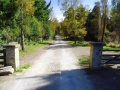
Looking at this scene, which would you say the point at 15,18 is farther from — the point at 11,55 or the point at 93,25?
the point at 93,25

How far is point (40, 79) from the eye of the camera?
35.0 ft

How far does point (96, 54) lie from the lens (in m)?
12.7

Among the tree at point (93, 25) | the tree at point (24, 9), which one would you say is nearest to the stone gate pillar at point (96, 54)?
the tree at point (24, 9)

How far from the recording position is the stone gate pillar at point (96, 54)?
1262cm

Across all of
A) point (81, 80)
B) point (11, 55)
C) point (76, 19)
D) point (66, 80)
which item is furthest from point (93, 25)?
point (66, 80)

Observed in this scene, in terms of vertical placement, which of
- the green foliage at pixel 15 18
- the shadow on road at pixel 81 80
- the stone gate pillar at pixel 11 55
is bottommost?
the shadow on road at pixel 81 80

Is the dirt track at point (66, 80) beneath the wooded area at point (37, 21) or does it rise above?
beneath

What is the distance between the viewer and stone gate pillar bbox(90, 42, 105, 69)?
497 inches

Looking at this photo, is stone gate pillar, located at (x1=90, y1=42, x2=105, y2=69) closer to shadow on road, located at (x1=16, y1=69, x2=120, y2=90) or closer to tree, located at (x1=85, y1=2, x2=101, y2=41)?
shadow on road, located at (x1=16, y1=69, x2=120, y2=90)

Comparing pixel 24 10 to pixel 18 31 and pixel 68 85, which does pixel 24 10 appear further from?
pixel 68 85

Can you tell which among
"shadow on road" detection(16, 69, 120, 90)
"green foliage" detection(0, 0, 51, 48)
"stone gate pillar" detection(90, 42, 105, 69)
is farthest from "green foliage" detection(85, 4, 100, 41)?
"shadow on road" detection(16, 69, 120, 90)

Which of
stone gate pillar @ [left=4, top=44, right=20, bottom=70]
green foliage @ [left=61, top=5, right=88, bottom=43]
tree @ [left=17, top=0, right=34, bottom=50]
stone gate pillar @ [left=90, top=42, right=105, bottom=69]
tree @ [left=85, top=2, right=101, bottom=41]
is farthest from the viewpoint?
tree @ [left=85, top=2, right=101, bottom=41]

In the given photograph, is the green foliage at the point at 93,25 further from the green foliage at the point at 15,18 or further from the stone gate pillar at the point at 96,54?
the stone gate pillar at the point at 96,54

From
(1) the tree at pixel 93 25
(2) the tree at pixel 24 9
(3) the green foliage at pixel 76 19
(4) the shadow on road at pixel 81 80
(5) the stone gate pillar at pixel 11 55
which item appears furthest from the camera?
(1) the tree at pixel 93 25
